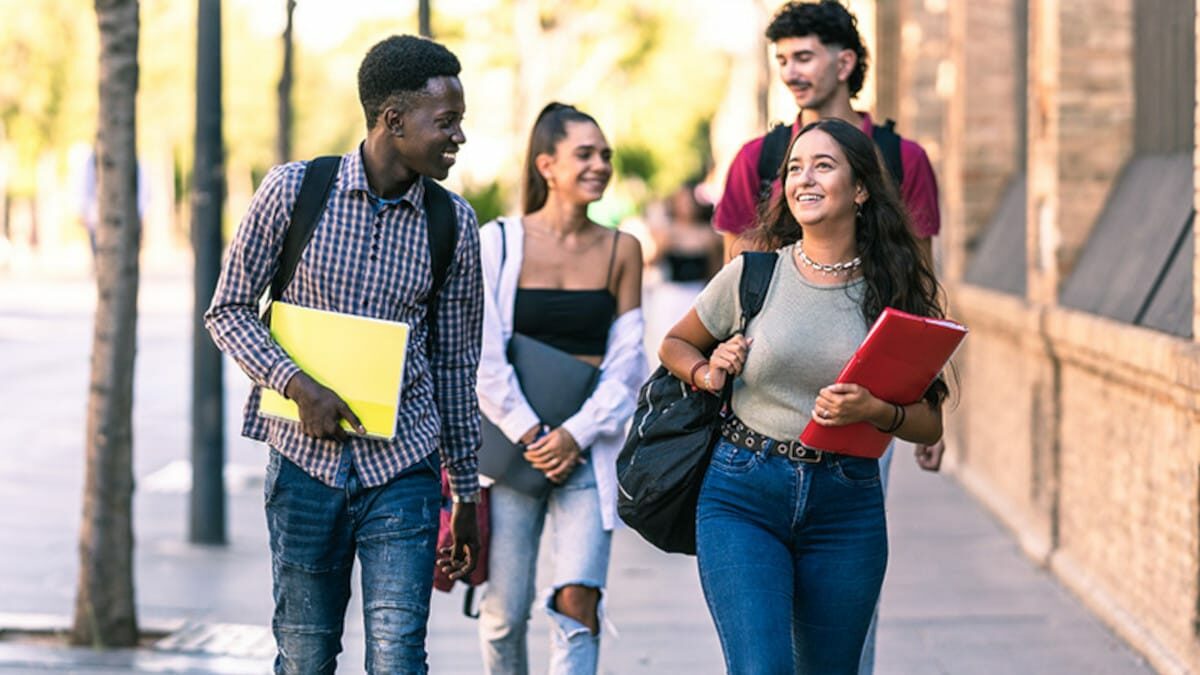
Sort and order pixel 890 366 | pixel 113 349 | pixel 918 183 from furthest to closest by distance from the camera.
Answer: pixel 113 349 < pixel 918 183 < pixel 890 366

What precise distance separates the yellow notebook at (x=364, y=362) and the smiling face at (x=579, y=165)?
161 cm

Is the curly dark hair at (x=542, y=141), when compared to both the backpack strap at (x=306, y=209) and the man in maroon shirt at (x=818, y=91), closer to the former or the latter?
the man in maroon shirt at (x=818, y=91)

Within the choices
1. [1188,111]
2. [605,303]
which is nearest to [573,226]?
[605,303]

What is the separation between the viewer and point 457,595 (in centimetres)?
934

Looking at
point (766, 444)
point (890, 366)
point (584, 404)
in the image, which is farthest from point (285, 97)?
point (890, 366)

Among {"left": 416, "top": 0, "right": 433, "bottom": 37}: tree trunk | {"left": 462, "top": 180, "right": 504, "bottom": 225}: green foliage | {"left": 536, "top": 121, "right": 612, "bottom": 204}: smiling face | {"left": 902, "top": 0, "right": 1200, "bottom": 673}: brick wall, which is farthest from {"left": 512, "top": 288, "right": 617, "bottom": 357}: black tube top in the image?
{"left": 462, "top": 180, "right": 504, "bottom": 225}: green foliage

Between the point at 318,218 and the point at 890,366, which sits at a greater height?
the point at 318,218

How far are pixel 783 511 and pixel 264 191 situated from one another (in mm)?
1325

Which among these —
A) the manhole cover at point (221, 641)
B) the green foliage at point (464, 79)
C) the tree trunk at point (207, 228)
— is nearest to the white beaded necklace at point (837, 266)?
the manhole cover at point (221, 641)

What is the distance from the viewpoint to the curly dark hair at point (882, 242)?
4.79 m

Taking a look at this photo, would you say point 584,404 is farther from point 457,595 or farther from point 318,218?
point 457,595

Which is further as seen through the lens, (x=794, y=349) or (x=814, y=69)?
(x=814, y=69)

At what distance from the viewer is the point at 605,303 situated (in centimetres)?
612

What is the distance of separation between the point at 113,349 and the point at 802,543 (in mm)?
3794
